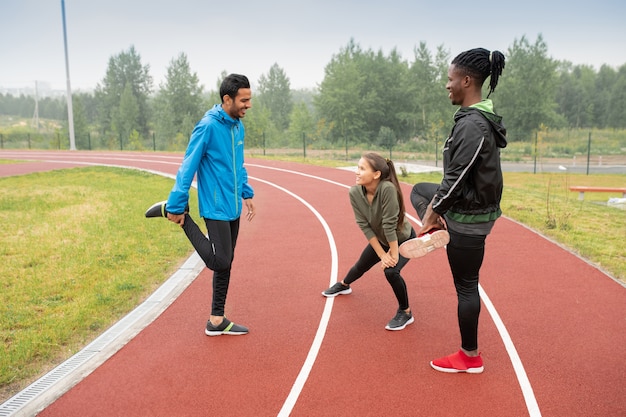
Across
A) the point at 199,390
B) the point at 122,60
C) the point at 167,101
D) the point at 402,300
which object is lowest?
the point at 199,390

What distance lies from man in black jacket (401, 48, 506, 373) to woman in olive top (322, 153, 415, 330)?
61cm

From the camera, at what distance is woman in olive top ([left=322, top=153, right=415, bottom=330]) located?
13.6 ft

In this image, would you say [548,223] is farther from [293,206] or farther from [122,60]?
[122,60]

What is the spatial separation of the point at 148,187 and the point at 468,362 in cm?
1270

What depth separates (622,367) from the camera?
385 centimetres

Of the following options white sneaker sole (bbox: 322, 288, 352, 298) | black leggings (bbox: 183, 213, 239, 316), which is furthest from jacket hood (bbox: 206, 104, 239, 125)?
white sneaker sole (bbox: 322, 288, 352, 298)

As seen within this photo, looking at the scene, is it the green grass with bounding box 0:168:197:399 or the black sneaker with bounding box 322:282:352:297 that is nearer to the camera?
the green grass with bounding box 0:168:197:399

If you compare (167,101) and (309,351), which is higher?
(167,101)

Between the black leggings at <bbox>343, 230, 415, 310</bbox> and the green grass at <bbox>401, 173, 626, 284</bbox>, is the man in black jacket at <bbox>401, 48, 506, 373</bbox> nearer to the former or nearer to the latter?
the black leggings at <bbox>343, 230, 415, 310</bbox>

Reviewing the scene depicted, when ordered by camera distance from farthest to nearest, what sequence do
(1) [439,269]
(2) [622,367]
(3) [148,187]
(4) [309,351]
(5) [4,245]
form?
(3) [148,187]
(5) [4,245]
(1) [439,269]
(4) [309,351]
(2) [622,367]

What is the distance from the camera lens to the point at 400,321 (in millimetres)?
4617

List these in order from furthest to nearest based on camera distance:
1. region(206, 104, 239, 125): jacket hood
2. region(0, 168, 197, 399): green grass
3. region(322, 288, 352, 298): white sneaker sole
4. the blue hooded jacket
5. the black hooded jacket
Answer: region(322, 288, 352, 298): white sneaker sole
region(0, 168, 197, 399): green grass
region(206, 104, 239, 125): jacket hood
the blue hooded jacket
the black hooded jacket

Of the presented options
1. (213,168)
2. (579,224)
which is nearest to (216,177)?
(213,168)

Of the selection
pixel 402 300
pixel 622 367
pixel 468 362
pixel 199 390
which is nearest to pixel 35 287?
pixel 199 390
